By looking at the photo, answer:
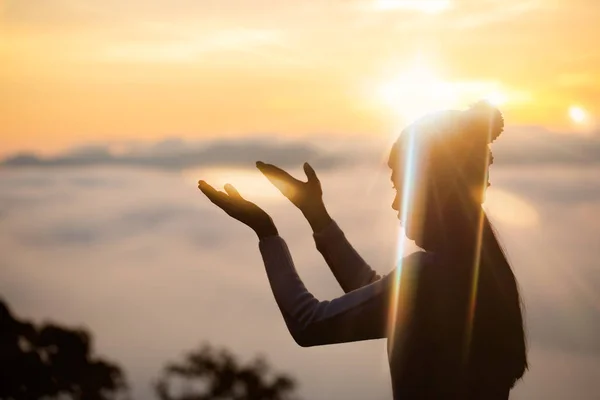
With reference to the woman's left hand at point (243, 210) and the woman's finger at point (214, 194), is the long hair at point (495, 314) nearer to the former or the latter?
the woman's left hand at point (243, 210)

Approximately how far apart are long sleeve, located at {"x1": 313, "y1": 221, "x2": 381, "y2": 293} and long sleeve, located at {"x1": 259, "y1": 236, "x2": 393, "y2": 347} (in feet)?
2.72

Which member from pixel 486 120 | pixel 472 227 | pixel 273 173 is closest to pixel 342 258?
pixel 273 173

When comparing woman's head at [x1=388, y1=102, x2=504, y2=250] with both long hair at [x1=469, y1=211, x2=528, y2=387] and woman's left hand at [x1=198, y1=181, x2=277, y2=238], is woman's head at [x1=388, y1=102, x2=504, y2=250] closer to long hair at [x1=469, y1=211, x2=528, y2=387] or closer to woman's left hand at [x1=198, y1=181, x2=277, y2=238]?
long hair at [x1=469, y1=211, x2=528, y2=387]

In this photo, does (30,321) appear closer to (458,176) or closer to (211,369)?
(211,369)

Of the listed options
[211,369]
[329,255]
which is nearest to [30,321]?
[211,369]

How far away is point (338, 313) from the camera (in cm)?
473

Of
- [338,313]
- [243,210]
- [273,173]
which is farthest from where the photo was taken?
[273,173]

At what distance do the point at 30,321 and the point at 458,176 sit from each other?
16791mm

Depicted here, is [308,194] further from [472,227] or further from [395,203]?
[472,227]

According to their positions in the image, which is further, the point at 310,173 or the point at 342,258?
the point at 342,258

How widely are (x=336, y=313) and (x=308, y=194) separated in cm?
99

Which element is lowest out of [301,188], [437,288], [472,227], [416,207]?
[437,288]

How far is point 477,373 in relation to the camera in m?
4.85

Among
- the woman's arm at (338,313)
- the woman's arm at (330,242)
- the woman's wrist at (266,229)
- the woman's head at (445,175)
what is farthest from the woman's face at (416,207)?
the woman's arm at (330,242)
